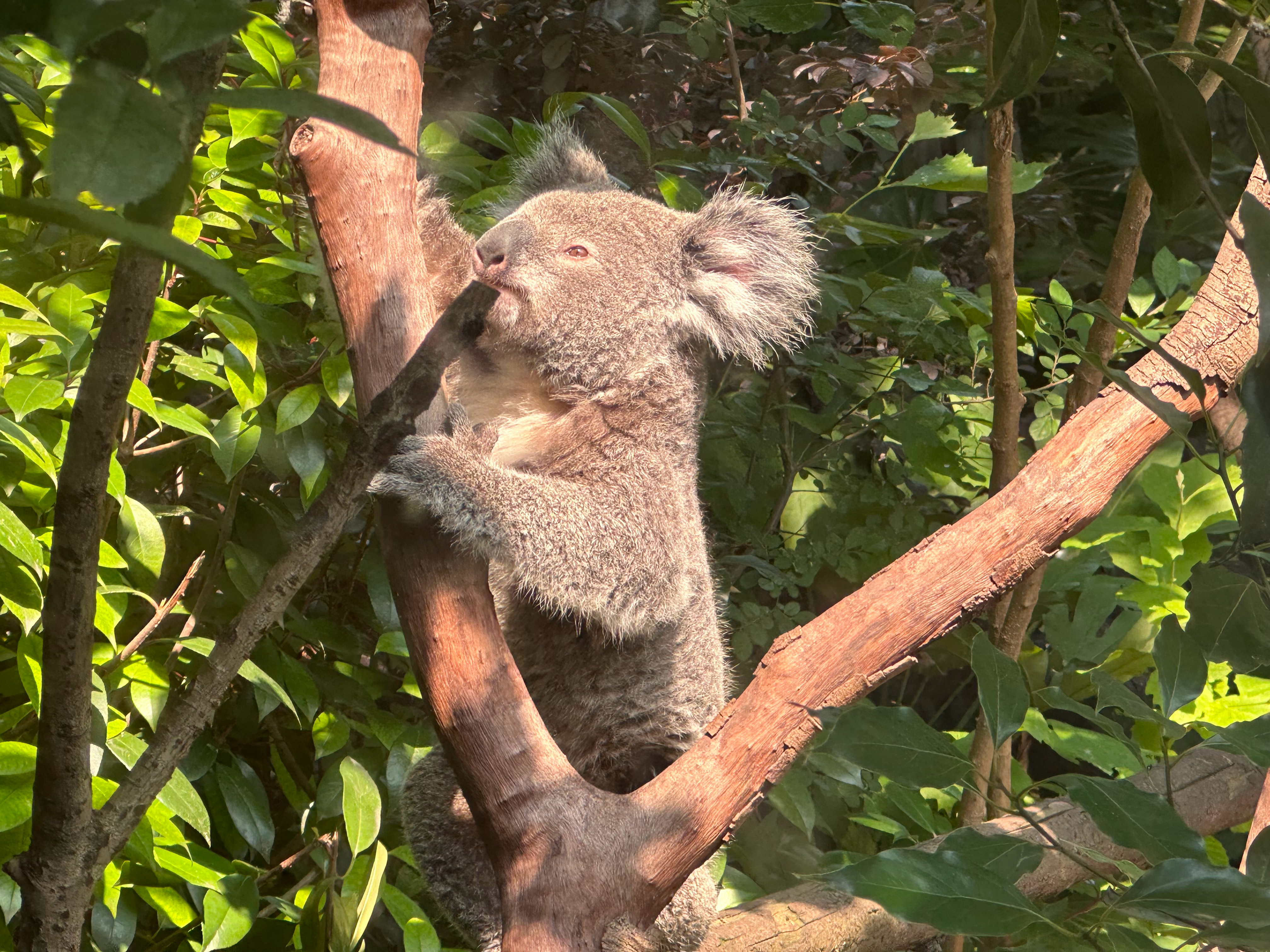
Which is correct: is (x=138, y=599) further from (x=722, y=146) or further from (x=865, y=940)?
(x=722, y=146)

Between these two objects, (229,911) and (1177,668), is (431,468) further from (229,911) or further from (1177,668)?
(1177,668)

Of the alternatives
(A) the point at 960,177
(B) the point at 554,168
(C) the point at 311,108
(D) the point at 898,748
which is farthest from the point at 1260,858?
(B) the point at 554,168

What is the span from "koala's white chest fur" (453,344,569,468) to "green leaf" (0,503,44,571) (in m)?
0.77

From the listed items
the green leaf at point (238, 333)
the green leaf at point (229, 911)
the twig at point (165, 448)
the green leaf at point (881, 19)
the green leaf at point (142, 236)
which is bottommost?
the green leaf at point (229, 911)

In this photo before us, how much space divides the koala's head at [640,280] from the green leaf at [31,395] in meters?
0.67

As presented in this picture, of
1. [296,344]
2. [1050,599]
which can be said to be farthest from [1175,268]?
[296,344]

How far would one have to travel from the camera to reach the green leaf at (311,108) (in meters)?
0.30

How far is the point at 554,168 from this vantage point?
225cm

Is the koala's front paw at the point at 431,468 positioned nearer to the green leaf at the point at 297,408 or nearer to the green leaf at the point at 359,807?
the green leaf at the point at 297,408

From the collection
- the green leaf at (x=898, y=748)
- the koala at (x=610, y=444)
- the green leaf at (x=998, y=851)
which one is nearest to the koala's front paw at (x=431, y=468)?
the koala at (x=610, y=444)

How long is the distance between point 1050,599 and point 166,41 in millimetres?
3133

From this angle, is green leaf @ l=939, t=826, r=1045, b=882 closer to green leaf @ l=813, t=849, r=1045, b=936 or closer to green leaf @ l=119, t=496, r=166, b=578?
green leaf @ l=813, t=849, r=1045, b=936

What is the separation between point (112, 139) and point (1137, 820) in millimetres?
932

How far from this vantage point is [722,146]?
2.85m
